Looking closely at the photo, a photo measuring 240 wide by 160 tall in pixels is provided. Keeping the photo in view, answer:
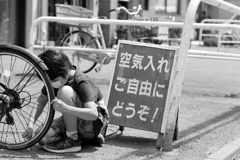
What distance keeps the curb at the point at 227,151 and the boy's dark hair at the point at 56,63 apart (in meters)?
1.27

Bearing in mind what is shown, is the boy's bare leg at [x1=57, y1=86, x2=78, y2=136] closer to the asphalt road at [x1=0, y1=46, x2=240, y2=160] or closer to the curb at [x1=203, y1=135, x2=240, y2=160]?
the asphalt road at [x1=0, y1=46, x2=240, y2=160]

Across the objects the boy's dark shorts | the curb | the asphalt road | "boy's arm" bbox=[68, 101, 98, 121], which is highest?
"boy's arm" bbox=[68, 101, 98, 121]

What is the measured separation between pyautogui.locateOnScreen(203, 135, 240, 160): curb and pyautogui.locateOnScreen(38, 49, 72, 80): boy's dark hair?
127 cm

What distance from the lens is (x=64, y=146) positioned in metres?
3.82

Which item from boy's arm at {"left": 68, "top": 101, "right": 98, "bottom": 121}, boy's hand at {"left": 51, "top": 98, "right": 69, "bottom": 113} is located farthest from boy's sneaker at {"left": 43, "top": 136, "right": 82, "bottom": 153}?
boy's hand at {"left": 51, "top": 98, "right": 69, "bottom": 113}

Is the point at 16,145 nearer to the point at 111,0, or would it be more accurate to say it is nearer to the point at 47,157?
the point at 47,157

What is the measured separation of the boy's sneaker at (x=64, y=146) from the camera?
3.81 m

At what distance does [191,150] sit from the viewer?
4.07 metres

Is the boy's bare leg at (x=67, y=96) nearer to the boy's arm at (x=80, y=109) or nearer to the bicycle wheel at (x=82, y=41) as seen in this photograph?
the boy's arm at (x=80, y=109)

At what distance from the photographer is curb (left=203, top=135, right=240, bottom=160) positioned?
3.80 meters

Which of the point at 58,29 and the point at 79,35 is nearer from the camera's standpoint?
the point at 79,35

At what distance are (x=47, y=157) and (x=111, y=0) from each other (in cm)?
Answer: 1537

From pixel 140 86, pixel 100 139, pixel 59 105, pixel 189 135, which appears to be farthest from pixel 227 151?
pixel 59 105

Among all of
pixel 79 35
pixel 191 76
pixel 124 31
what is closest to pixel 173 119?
pixel 79 35
